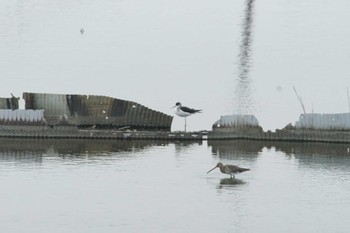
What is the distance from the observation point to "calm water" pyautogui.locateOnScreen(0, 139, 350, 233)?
3238 centimetres

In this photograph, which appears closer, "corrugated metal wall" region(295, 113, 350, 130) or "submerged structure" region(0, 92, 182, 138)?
"corrugated metal wall" region(295, 113, 350, 130)

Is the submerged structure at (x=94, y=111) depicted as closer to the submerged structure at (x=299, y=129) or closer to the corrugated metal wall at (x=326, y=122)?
the submerged structure at (x=299, y=129)

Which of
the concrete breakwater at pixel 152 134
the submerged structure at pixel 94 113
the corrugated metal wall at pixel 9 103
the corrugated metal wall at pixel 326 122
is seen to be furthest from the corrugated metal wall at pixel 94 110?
the corrugated metal wall at pixel 326 122

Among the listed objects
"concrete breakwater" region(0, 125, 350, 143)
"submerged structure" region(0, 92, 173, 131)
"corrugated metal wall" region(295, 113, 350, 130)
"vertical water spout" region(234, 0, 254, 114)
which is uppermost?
"vertical water spout" region(234, 0, 254, 114)

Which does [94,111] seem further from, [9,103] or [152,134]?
[9,103]

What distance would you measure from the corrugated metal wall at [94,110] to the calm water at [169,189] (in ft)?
15.1

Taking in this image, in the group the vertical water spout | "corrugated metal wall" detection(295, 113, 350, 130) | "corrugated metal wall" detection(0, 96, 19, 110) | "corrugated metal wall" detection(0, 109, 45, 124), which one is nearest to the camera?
"corrugated metal wall" detection(295, 113, 350, 130)

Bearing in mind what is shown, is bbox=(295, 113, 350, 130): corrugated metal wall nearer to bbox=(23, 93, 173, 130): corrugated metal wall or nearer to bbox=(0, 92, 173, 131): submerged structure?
bbox=(0, 92, 173, 131): submerged structure

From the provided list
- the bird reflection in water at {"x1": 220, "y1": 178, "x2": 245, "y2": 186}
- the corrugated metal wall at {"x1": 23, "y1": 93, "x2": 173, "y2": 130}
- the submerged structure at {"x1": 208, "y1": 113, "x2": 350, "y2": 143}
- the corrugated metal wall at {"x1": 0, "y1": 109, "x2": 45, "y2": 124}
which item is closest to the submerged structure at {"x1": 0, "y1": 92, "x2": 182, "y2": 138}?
the corrugated metal wall at {"x1": 23, "y1": 93, "x2": 173, "y2": 130}

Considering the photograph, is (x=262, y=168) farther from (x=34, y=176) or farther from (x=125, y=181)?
(x=34, y=176)

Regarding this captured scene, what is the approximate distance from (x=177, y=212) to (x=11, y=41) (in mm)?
93794

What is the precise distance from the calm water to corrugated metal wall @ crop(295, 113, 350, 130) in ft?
7.19

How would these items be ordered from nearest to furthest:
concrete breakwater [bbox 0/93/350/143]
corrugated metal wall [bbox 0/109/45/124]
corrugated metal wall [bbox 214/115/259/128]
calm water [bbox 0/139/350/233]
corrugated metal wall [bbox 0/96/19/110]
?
calm water [bbox 0/139/350/233]
concrete breakwater [bbox 0/93/350/143]
corrugated metal wall [bbox 0/109/45/124]
corrugated metal wall [bbox 214/115/259/128]
corrugated metal wall [bbox 0/96/19/110]

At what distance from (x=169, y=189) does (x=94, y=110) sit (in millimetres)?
21610
